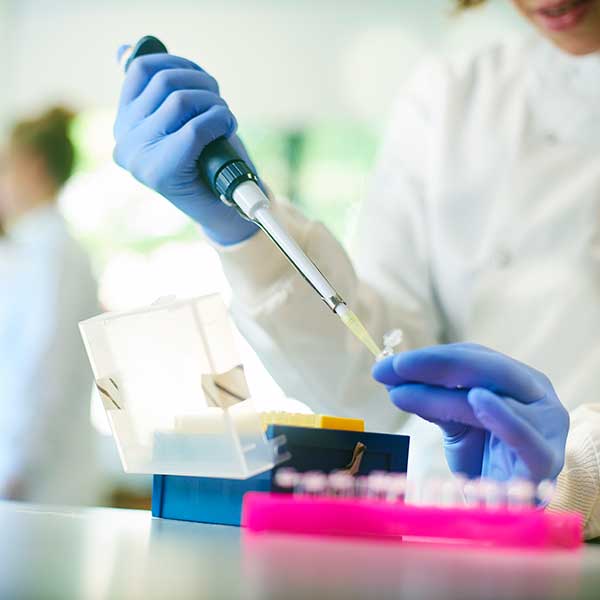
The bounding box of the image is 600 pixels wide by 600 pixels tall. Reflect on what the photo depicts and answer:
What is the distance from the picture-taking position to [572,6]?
125 centimetres

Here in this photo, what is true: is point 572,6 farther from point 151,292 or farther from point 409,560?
point 151,292

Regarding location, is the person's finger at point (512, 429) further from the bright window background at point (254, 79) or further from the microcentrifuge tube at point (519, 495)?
the bright window background at point (254, 79)

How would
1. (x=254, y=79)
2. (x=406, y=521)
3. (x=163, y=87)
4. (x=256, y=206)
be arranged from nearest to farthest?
(x=406, y=521)
(x=256, y=206)
(x=163, y=87)
(x=254, y=79)

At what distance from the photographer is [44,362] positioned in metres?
2.58

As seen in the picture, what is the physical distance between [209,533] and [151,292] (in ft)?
16.1

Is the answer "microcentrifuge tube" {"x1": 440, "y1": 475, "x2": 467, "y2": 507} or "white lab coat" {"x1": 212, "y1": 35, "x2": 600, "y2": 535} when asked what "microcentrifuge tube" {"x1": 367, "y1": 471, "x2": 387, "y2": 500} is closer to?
"microcentrifuge tube" {"x1": 440, "y1": 475, "x2": 467, "y2": 507}

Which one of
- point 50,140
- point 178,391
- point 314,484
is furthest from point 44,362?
point 314,484

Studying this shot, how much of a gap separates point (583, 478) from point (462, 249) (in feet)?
1.83

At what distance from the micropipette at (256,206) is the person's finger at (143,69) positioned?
114mm

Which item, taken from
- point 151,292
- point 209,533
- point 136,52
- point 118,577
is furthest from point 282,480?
point 151,292

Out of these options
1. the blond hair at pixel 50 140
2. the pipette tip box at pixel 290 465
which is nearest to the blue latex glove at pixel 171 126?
the pipette tip box at pixel 290 465

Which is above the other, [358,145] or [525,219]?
[358,145]

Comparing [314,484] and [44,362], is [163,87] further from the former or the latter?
[44,362]

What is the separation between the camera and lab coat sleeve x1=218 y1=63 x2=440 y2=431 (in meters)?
1.20
